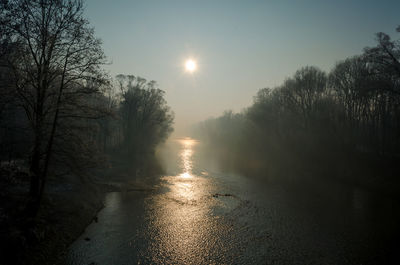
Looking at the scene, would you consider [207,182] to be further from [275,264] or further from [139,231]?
[275,264]

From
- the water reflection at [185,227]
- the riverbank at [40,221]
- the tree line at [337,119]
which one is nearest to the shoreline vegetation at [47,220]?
the riverbank at [40,221]

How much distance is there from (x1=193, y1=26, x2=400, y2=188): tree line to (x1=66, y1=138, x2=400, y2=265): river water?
41.2 ft

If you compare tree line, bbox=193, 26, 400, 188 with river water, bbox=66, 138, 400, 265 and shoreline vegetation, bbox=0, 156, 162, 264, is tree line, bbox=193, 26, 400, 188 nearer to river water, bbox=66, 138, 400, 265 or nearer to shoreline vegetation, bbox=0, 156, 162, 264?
river water, bbox=66, 138, 400, 265

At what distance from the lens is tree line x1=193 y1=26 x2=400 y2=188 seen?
25312mm

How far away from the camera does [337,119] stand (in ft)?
139

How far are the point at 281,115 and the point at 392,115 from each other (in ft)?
77.6

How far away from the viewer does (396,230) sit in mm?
15273

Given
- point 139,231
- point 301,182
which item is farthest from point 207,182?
point 139,231

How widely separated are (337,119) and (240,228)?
38.1 m

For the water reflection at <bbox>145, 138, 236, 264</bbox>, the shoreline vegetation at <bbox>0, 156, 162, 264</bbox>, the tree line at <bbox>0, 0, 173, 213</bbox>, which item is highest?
the tree line at <bbox>0, 0, 173, 213</bbox>

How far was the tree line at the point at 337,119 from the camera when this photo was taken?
25.3 m

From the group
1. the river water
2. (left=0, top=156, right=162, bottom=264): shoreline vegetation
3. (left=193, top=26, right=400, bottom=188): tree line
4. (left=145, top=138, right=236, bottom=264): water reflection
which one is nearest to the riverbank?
(left=0, top=156, right=162, bottom=264): shoreline vegetation

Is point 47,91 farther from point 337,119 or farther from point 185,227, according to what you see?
point 337,119

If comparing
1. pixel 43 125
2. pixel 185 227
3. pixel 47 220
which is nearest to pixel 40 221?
pixel 47 220
